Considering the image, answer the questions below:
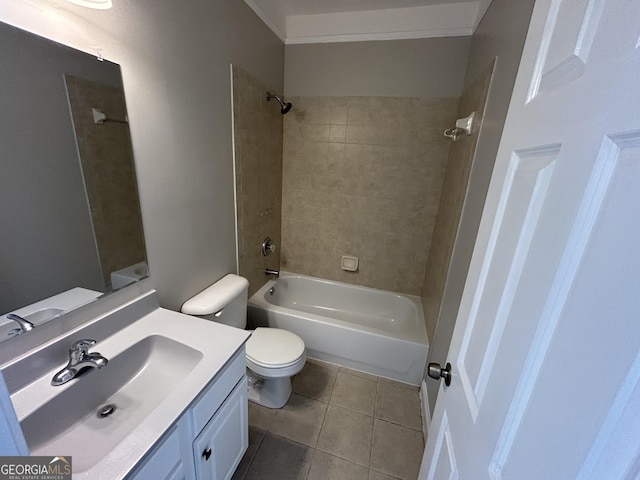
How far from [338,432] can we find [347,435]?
6cm

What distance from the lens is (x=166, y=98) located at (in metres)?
1.18

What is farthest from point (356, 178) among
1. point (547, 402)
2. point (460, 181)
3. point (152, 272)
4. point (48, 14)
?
point (547, 402)

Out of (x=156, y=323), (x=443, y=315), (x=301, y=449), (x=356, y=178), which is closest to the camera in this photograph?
(x=156, y=323)

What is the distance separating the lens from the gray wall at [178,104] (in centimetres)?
94

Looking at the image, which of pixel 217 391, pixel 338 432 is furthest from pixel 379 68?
pixel 338 432

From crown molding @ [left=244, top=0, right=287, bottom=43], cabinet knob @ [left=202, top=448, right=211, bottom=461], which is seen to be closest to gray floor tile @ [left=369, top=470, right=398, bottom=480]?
cabinet knob @ [left=202, top=448, right=211, bottom=461]

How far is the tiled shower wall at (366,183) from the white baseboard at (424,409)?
88 cm

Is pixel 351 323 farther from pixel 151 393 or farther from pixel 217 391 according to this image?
pixel 151 393

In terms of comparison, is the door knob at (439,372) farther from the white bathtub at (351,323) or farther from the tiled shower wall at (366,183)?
the tiled shower wall at (366,183)

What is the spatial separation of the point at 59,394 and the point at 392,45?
2662 mm

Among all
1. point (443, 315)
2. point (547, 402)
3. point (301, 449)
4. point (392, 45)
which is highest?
point (392, 45)

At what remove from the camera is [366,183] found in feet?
7.77

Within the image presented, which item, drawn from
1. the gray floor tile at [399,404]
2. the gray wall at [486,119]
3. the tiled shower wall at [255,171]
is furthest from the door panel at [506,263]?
the tiled shower wall at [255,171]

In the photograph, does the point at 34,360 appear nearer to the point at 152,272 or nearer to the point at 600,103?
the point at 152,272
